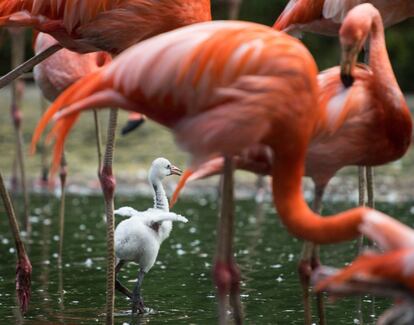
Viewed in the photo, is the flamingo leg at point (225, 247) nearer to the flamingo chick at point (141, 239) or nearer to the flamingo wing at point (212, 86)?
the flamingo wing at point (212, 86)

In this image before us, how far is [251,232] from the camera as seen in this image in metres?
7.10

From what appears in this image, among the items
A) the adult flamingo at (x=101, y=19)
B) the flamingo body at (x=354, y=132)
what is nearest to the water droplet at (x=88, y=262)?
the adult flamingo at (x=101, y=19)

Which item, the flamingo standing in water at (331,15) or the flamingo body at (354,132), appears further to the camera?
the flamingo standing in water at (331,15)

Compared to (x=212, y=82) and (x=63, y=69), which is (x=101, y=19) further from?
(x=63, y=69)

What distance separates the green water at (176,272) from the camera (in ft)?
15.8

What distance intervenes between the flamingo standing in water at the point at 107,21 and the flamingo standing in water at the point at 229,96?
921mm

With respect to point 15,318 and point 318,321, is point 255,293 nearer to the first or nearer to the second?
point 318,321

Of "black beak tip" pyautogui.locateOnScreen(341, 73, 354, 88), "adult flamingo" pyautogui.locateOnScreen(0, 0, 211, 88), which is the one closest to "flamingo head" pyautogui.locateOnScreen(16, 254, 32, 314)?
"adult flamingo" pyautogui.locateOnScreen(0, 0, 211, 88)

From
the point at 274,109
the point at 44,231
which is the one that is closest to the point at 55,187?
the point at 44,231

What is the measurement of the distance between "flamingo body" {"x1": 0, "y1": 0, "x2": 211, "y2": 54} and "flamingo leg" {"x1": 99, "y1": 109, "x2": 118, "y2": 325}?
1.24 ft

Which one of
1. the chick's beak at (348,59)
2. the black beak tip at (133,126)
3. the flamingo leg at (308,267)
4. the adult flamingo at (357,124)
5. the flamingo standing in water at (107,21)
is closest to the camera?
the chick's beak at (348,59)

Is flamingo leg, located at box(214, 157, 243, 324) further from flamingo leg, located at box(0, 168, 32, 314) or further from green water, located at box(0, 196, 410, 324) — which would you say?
flamingo leg, located at box(0, 168, 32, 314)

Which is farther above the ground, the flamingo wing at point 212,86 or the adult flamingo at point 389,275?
the flamingo wing at point 212,86

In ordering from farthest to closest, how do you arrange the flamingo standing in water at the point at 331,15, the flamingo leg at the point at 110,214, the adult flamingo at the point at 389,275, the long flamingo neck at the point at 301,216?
the flamingo standing in water at the point at 331,15
the flamingo leg at the point at 110,214
the long flamingo neck at the point at 301,216
the adult flamingo at the point at 389,275
